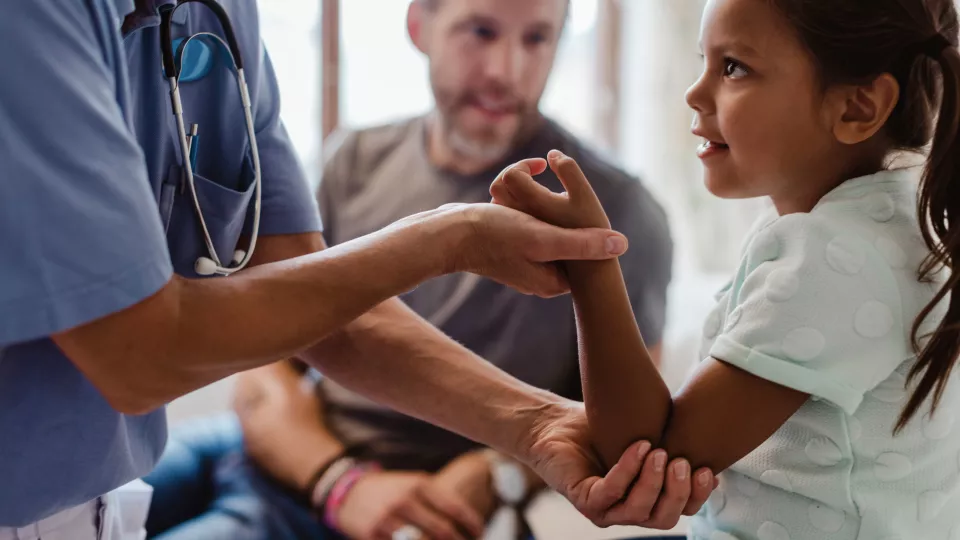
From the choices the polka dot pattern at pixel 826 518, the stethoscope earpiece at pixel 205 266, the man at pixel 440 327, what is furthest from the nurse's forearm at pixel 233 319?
the man at pixel 440 327

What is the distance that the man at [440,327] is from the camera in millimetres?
1728

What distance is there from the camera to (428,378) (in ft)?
3.57

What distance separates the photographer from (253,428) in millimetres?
1853

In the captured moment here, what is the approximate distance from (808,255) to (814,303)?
0.05m

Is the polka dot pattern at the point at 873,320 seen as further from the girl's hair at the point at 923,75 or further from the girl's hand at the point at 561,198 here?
the girl's hand at the point at 561,198

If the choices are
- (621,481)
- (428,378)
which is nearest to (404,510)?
(428,378)

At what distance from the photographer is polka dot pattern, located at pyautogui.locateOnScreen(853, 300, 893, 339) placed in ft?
2.65

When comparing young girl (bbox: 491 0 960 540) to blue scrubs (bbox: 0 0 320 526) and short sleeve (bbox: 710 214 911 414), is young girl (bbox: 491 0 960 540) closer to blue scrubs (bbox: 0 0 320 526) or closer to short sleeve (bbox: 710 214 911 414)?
short sleeve (bbox: 710 214 911 414)

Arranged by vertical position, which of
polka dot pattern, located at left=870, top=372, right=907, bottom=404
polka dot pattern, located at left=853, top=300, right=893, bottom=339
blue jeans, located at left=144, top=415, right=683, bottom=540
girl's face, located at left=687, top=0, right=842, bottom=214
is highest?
girl's face, located at left=687, top=0, right=842, bottom=214

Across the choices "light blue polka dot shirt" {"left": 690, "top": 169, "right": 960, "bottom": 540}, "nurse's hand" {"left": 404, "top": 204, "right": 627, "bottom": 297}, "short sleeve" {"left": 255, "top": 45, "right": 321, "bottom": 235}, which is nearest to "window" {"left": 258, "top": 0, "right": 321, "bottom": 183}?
"short sleeve" {"left": 255, "top": 45, "right": 321, "bottom": 235}

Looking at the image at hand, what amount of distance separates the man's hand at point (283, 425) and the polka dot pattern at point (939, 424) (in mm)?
1179

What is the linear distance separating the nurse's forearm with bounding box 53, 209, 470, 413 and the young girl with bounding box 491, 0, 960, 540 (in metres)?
0.22

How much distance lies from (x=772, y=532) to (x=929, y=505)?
0.52 feet

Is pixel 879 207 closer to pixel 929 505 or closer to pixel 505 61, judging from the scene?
pixel 929 505
